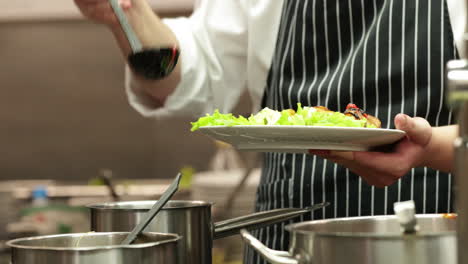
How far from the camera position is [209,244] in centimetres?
97

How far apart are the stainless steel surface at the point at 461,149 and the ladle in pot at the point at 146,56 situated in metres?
0.70

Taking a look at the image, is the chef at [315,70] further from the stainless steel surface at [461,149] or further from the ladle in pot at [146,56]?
the stainless steel surface at [461,149]

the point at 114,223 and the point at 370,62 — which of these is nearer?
the point at 114,223

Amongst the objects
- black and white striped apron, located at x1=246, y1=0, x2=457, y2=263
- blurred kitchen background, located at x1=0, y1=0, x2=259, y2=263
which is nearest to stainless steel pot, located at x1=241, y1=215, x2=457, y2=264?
black and white striped apron, located at x1=246, y1=0, x2=457, y2=263

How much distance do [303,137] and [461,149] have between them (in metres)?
0.51

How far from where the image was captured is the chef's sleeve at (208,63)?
171 centimetres

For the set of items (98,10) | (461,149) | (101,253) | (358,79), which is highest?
(98,10)

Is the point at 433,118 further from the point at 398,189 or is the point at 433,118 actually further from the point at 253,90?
the point at 253,90

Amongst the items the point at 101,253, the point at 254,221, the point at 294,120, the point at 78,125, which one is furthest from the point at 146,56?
the point at 78,125

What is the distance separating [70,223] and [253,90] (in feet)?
4.23

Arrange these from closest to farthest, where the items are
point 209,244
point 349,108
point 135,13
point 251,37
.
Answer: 1. point 209,244
2. point 349,108
3. point 135,13
4. point 251,37

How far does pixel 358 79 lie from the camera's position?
146 centimetres

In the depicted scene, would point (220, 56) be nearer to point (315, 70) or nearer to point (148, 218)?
point (315, 70)

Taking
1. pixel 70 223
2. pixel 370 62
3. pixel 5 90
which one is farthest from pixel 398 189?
pixel 5 90
